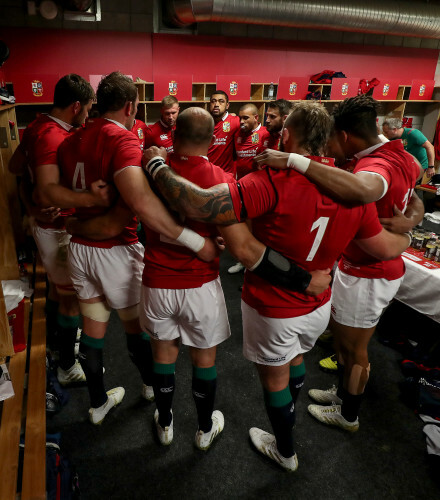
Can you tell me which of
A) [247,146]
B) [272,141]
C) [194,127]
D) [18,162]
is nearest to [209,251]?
[194,127]

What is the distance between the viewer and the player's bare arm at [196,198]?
1309 mm

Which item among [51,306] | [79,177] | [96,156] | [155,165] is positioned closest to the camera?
[155,165]

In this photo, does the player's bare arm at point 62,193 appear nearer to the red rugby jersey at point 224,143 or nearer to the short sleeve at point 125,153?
the short sleeve at point 125,153

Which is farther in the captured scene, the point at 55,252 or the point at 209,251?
the point at 55,252

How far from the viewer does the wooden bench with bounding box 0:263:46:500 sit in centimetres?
139

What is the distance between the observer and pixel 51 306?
8.53ft

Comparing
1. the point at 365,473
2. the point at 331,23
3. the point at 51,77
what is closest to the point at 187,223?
the point at 365,473

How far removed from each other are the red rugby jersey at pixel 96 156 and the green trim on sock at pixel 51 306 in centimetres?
95

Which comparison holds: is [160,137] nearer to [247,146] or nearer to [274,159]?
[247,146]

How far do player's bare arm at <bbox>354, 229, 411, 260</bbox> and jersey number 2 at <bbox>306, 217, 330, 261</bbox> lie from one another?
27cm

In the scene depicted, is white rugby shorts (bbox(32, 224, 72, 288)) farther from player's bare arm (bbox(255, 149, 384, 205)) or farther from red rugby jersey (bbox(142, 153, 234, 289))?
player's bare arm (bbox(255, 149, 384, 205))

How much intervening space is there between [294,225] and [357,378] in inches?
41.6

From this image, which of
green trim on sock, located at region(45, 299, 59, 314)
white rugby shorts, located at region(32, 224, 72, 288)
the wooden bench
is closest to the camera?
the wooden bench

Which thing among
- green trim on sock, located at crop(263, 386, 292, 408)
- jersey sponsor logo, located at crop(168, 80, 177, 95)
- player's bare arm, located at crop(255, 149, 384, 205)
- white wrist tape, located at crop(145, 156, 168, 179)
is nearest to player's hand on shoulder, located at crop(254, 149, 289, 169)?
player's bare arm, located at crop(255, 149, 384, 205)
